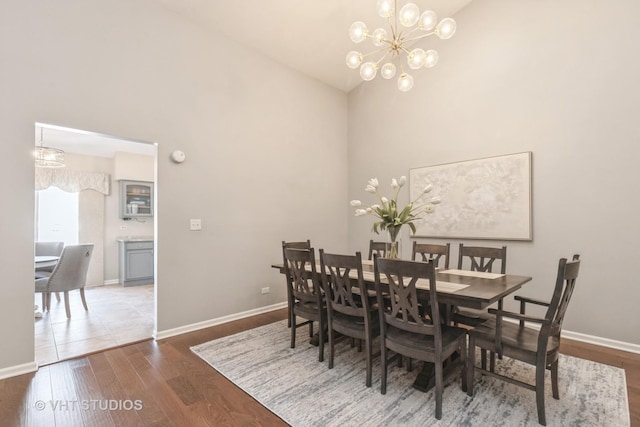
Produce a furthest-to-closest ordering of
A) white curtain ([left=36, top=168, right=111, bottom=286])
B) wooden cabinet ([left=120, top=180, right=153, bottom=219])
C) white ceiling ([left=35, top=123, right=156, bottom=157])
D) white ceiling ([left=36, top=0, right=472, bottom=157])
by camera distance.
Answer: wooden cabinet ([left=120, top=180, right=153, bottom=219]) < white curtain ([left=36, top=168, right=111, bottom=286]) < white ceiling ([left=35, top=123, right=156, bottom=157]) < white ceiling ([left=36, top=0, right=472, bottom=157])

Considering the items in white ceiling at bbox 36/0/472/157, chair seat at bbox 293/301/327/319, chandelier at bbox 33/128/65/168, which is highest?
white ceiling at bbox 36/0/472/157

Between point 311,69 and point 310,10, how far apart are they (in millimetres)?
1013

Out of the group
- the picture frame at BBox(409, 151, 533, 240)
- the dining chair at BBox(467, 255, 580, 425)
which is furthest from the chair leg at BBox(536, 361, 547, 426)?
the picture frame at BBox(409, 151, 533, 240)

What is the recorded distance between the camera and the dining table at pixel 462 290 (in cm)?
189

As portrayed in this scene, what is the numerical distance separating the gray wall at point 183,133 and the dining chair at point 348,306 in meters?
1.74

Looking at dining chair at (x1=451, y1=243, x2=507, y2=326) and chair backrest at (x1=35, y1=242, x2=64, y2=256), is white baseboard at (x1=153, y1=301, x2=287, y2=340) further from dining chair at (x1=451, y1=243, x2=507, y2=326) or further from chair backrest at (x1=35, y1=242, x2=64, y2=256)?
chair backrest at (x1=35, y1=242, x2=64, y2=256)

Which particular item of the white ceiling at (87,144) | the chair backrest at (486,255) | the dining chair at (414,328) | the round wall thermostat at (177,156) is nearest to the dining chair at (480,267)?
the chair backrest at (486,255)

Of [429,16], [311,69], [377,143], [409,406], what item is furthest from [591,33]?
[409,406]

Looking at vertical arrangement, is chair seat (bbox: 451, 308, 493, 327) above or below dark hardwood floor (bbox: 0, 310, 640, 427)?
above

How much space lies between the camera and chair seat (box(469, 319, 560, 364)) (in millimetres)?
1843

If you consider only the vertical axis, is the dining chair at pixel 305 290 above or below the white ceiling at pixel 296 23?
below

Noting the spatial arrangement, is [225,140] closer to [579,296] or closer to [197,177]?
[197,177]

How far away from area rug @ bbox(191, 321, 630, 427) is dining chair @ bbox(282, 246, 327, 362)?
1.06 feet

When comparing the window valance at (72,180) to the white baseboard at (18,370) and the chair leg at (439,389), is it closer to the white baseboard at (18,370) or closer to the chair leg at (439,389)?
the white baseboard at (18,370)
